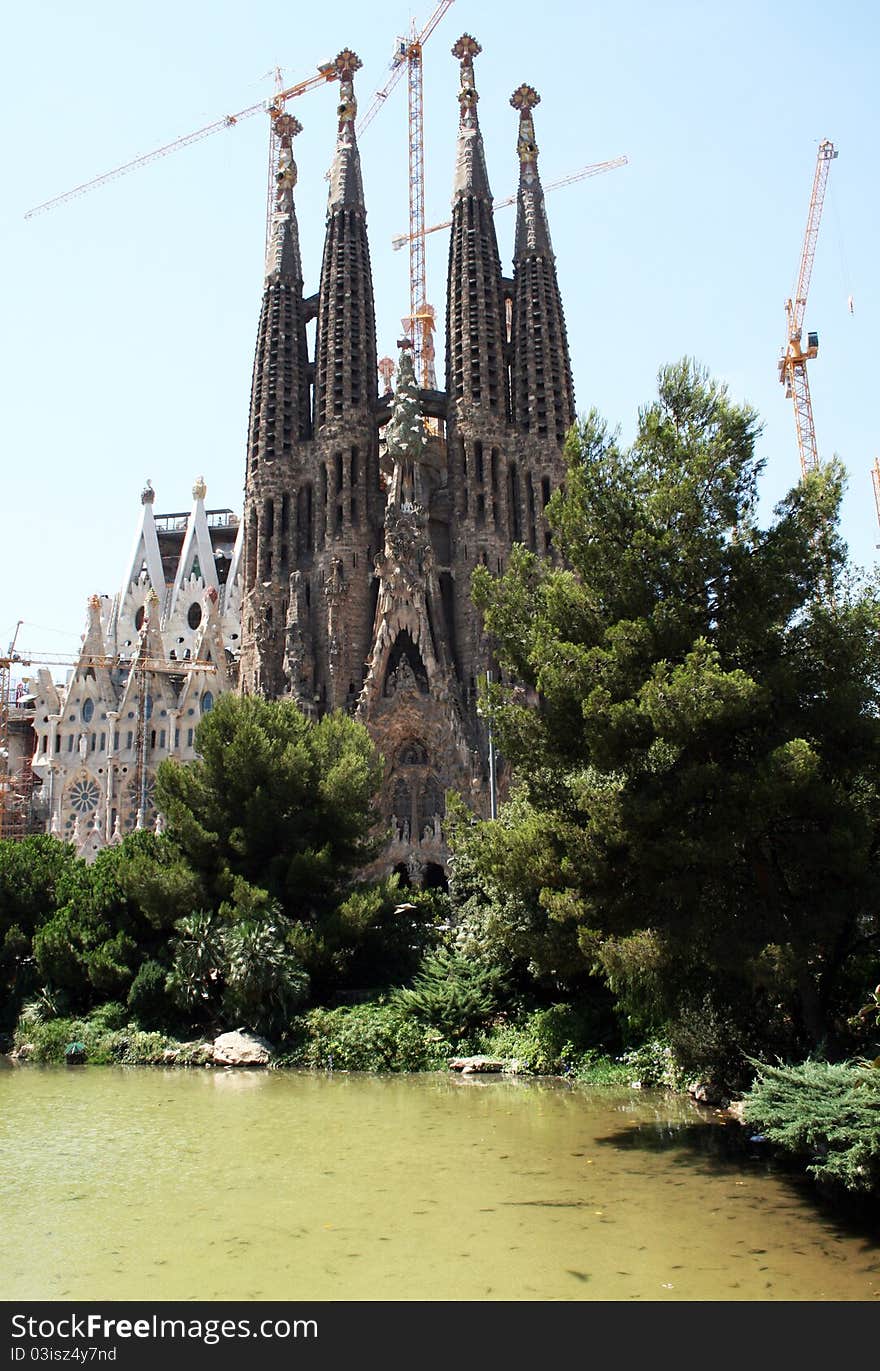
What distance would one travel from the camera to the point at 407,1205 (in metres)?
10.4

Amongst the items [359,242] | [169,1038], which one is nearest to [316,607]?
[359,242]

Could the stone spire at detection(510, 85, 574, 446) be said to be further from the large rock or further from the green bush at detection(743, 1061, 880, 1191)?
the green bush at detection(743, 1061, 880, 1191)

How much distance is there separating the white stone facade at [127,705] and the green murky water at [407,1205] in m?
38.8

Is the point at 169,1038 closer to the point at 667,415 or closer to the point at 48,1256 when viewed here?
the point at 48,1256

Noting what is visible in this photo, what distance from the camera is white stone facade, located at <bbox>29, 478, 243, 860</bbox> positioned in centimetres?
5519

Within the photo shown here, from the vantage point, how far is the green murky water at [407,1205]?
8.19 meters

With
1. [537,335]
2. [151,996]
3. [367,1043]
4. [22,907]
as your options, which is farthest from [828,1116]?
[537,335]

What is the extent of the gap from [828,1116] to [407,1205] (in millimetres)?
3887

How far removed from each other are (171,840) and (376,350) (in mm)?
29545

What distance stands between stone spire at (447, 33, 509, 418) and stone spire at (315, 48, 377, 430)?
351 centimetres

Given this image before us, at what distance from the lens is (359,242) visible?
1886 inches

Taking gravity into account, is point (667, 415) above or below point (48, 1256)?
above

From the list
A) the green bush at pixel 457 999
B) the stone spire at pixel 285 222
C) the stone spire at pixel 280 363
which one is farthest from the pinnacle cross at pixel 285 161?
the green bush at pixel 457 999

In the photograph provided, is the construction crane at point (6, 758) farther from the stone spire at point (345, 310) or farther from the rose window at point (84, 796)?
the stone spire at point (345, 310)
